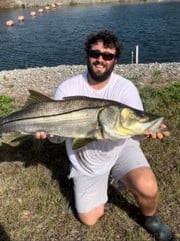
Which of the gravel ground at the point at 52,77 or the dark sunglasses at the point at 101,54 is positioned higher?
the dark sunglasses at the point at 101,54

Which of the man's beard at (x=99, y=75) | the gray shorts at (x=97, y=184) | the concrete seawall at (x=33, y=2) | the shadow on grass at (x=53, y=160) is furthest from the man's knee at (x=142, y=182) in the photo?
the concrete seawall at (x=33, y=2)

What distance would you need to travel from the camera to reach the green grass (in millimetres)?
5113

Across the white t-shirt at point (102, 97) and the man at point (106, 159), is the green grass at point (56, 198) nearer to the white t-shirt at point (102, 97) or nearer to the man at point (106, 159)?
the man at point (106, 159)

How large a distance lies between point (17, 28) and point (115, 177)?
117ft

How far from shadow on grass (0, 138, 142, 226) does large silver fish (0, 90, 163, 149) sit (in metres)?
1.29

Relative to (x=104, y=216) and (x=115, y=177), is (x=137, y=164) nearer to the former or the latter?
(x=115, y=177)

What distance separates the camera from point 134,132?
443 cm

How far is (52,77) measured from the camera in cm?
1308

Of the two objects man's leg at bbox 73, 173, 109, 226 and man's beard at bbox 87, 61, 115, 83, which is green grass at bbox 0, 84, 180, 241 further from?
man's beard at bbox 87, 61, 115, 83

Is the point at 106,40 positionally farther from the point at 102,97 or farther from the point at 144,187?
the point at 144,187

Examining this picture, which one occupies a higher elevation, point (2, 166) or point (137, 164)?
point (137, 164)

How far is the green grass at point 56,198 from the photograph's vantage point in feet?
16.8


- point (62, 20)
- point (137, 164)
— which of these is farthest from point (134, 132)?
point (62, 20)

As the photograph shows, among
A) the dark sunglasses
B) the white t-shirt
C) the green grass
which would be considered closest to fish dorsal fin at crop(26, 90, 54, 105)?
the white t-shirt
